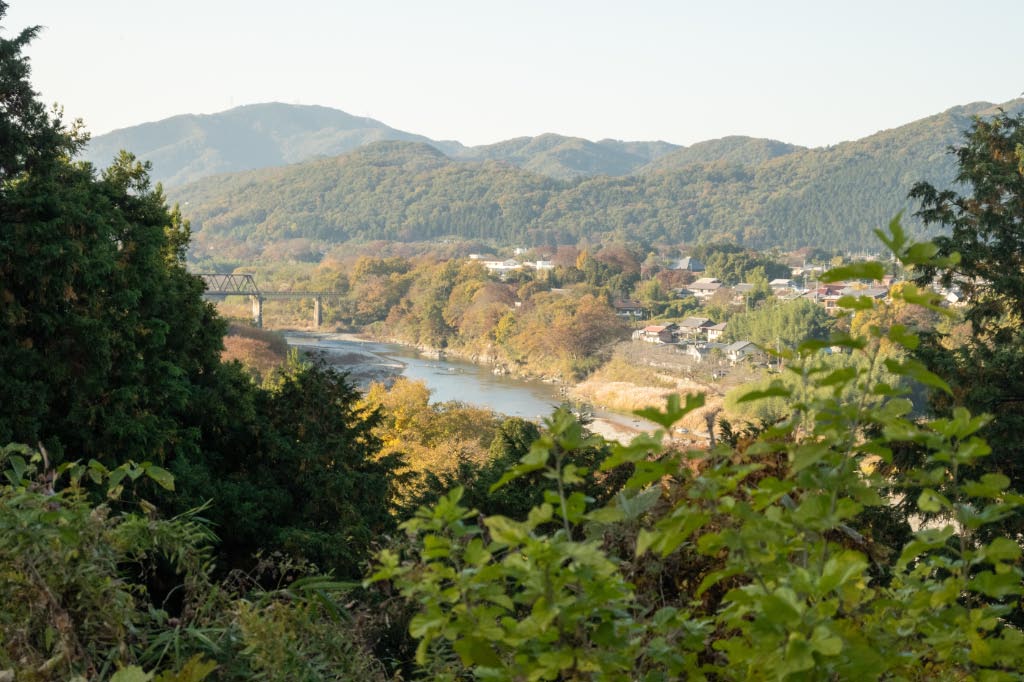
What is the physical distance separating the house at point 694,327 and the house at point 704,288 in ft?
32.1

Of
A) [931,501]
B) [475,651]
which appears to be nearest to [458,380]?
[931,501]

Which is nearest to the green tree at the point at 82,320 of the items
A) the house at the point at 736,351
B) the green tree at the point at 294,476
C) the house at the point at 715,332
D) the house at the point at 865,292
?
the green tree at the point at 294,476

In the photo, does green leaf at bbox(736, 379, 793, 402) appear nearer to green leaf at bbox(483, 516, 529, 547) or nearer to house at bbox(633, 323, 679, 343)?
green leaf at bbox(483, 516, 529, 547)

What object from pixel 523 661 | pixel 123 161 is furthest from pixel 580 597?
pixel 123 161

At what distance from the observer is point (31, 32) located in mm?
11008

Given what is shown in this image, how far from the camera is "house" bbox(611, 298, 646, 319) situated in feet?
176

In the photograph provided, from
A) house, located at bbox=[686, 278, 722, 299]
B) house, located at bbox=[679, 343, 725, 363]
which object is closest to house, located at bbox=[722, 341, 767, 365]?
house, located at bbox=[679, 343, 725, 363]

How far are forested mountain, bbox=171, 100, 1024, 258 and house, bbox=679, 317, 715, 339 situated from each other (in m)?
64.1

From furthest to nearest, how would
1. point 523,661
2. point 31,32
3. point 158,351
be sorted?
point 31,32 → point 158,351 → point 523,661

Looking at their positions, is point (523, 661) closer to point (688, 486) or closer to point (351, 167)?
point (688, 486)

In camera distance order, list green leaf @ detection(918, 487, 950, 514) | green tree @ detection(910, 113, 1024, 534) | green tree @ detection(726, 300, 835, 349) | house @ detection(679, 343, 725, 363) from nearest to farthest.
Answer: green leaf @ detection(918, 487, 950, 514), green tree @ detection(910, 113, 1024, 534), house @ detection(679, 343, 725, 363), green tree @ detection(726, 300, 835, 349)

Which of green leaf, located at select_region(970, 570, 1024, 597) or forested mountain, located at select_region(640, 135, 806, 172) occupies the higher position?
forested mountain, located at select_region(640, 135, 806, 172)

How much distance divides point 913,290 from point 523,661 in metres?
0.67

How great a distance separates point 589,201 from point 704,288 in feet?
213
